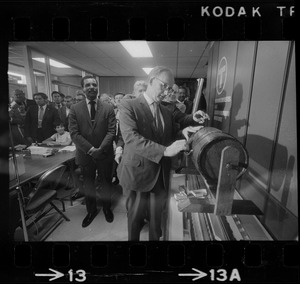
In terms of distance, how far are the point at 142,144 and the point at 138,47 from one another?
0.70 metres

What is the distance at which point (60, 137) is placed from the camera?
1694mm

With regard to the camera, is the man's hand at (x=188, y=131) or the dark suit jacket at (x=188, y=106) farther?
the dark suit jacket at (x=188, y=106)

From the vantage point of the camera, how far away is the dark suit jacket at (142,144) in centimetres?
147

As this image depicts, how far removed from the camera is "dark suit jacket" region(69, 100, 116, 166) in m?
1.51

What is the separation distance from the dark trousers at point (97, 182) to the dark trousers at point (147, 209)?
8.0 inches

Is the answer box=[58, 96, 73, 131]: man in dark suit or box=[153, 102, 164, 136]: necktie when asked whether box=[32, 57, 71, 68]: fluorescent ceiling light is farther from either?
box=[153, 102, 164, 136]: necktie

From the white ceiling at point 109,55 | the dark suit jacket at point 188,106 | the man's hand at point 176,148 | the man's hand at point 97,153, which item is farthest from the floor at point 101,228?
the white ceiling at point 109,55

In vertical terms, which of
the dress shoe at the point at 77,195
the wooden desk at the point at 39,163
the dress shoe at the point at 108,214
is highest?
the wooden desk at the point at 39,163

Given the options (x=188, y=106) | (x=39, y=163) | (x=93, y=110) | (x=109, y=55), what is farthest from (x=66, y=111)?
(x=39, y=163)

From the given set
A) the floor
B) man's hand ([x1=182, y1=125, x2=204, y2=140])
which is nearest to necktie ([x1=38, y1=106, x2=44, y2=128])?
the floor

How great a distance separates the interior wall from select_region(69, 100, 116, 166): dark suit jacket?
945 millimetres
